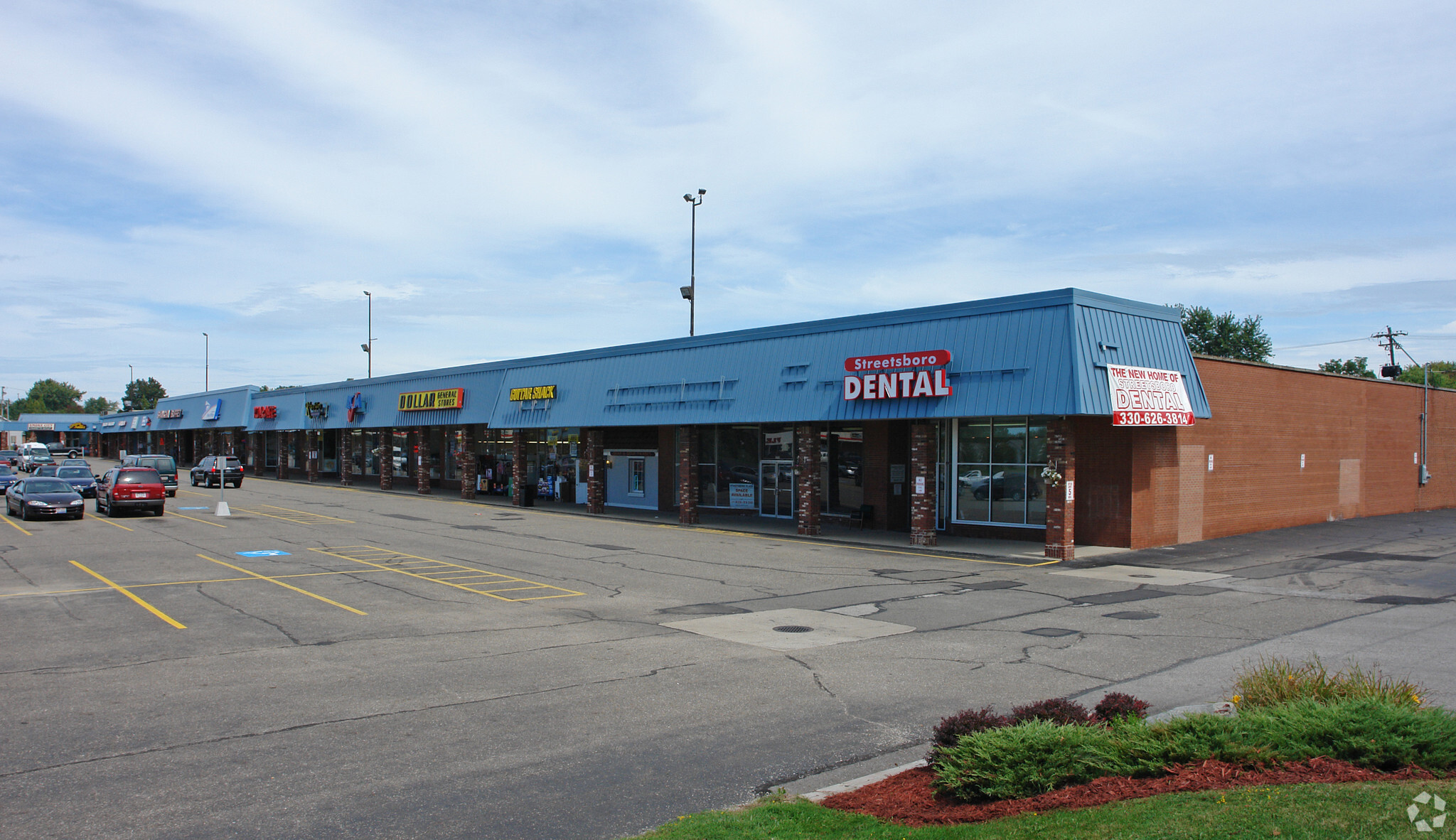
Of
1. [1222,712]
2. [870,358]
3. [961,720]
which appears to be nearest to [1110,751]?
[961,720]

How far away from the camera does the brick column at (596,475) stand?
1435 inches

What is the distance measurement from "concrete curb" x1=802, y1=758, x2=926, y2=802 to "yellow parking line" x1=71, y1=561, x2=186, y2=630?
1122cm

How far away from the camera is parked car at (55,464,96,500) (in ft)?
134

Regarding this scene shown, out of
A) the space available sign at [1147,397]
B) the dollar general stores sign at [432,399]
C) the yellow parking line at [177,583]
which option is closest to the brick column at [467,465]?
the dollar general stores sign at [432,399]

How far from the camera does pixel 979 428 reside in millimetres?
26266

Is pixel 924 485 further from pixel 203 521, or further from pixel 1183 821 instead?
pixel 203 521

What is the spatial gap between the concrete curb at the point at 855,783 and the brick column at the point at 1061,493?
15578 millimetres

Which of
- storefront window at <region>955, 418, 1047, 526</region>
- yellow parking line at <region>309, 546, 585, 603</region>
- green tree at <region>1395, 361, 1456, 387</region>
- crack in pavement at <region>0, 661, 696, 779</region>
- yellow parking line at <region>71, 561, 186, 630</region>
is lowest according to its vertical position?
yellow parking line at <region>309, 546, 585, 603</region>

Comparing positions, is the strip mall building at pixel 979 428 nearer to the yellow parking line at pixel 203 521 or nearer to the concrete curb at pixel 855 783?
the yellow parking line at pixel 203 521

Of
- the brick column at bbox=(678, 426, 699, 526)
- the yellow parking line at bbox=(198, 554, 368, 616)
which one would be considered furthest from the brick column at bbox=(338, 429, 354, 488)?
the yellow parking line at bbox=(198, 554, 368, 616)

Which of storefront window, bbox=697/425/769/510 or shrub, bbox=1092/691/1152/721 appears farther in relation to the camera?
storefront window, bbox=697/425/769/510

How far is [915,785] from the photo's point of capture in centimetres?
661

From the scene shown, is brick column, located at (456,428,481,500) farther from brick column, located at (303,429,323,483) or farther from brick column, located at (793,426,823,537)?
brick column, located at (793,426,823,537)

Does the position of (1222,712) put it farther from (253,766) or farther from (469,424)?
(469,424)
